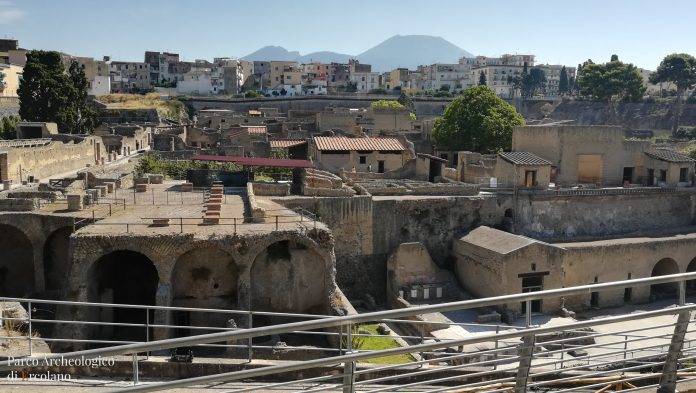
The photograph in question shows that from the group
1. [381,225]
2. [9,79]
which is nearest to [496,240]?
[381,225]

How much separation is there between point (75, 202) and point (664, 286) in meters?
30.1

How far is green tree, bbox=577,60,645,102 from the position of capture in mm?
88875

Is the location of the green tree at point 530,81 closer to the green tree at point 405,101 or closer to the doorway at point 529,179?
the green tree at point 405,101

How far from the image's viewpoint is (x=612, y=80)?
291 ft

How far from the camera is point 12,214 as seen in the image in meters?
22.9

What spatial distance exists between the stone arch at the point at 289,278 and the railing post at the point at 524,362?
51.2ft

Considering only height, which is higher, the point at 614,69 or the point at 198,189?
the point at 614,69

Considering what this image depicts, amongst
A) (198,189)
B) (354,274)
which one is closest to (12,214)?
(198,189)

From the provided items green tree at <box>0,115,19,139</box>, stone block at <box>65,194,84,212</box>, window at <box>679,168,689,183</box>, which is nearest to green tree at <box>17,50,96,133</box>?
green tree at <box>0,115,19,139</box>

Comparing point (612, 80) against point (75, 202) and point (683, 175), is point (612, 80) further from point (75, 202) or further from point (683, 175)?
point (75, 202)

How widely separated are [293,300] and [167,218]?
17.4ft

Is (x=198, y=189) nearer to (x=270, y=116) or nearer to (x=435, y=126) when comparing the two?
(x=435, y=126)

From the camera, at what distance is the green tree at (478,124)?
51.1m

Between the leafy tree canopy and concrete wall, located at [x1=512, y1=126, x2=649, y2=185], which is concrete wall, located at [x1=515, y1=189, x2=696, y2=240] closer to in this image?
concrete wall, located at [x1=512, y1=126, x2=649, y2=185]
